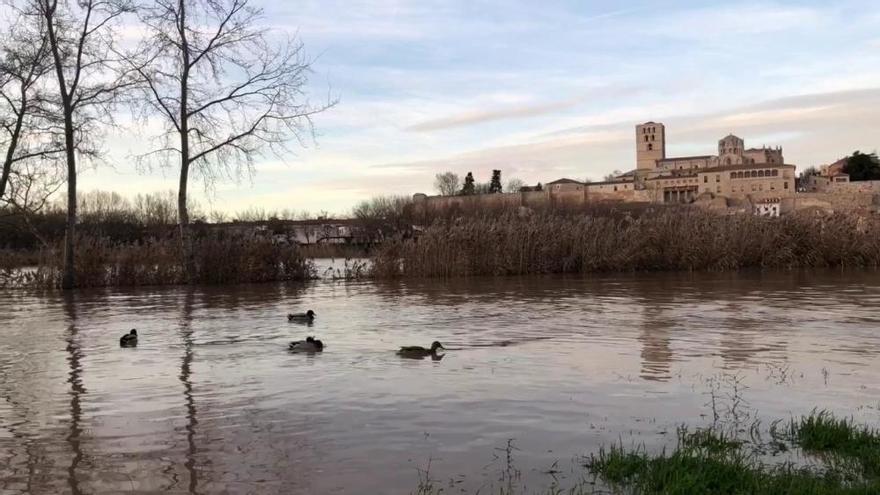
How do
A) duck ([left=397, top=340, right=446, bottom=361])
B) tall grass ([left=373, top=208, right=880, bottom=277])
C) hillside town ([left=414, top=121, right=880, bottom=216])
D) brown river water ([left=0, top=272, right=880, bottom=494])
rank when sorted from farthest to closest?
hillside town ([left=414, top=121, right=880, bottom=216])
tall grass ([left=373, top=208, right=880, bottom=277])
duck ([left=397, top=340, right=446, bottom=361])
brown river water ([left=0, top=272, right=880, bottom=494])

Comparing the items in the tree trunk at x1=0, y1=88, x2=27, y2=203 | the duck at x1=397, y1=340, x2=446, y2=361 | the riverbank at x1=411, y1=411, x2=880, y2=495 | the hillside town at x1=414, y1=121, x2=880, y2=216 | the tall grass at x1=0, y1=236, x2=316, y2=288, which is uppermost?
the hillside town at x1=414, y1=121, x2=880, y2=216

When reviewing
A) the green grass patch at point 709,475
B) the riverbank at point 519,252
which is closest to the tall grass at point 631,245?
the riverbank at point 519,252

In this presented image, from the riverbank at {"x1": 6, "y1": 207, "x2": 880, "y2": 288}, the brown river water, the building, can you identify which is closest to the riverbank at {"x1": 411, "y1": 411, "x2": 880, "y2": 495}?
the brown river water

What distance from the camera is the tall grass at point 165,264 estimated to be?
29.0 metres

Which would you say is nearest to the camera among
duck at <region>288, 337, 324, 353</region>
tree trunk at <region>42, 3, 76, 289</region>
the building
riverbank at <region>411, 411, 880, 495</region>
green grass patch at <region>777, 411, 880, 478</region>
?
riverbank at <region>411, 411, 880, 495</region>

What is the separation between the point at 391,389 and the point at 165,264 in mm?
22826

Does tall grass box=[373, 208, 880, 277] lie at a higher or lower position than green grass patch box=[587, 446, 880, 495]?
higher

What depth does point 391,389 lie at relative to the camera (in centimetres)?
934

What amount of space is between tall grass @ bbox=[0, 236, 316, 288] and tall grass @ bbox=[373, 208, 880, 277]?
4266 mm

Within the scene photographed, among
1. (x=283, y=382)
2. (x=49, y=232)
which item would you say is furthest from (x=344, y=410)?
(x=49, y=232)

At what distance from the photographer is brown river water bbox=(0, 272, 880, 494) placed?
6.32 m

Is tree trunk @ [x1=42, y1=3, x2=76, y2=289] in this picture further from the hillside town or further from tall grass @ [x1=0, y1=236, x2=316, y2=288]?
the hillside town

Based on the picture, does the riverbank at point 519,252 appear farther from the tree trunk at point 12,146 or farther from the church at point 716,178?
the church at point 716,178

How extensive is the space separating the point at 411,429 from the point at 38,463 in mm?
3229
